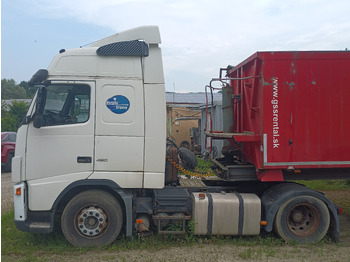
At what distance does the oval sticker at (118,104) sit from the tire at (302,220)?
10.4ft

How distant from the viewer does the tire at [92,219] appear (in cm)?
553

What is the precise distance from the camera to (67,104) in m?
5.58

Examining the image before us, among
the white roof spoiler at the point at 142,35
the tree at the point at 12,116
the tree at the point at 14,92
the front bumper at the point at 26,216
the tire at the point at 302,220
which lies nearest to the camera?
the front bumper at the point at 26,216

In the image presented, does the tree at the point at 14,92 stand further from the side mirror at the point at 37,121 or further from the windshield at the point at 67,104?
the side mirror at the point at 37,121

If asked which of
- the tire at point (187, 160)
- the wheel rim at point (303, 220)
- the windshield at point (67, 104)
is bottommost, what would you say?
the wheel rim at point (303, 220)

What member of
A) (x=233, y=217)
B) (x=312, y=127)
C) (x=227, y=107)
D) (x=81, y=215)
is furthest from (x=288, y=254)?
(x=81, y=215)

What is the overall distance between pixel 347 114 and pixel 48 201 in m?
5.11

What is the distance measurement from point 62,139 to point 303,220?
4.41 m

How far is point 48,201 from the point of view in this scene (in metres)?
5.43

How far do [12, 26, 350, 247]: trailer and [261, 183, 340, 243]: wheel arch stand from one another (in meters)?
0.02

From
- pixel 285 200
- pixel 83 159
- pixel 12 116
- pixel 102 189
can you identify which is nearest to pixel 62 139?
pixel 83 159

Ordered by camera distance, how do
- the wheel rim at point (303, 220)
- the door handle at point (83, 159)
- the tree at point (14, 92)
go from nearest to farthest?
the door handle at point (83, 159)
the wheel rim at point (303, 220)
the tree at point (14, 92)

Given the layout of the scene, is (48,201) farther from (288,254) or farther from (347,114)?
(347,114)

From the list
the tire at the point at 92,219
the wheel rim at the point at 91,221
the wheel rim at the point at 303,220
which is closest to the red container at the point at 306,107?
the wheel rim at the point at 303,220
